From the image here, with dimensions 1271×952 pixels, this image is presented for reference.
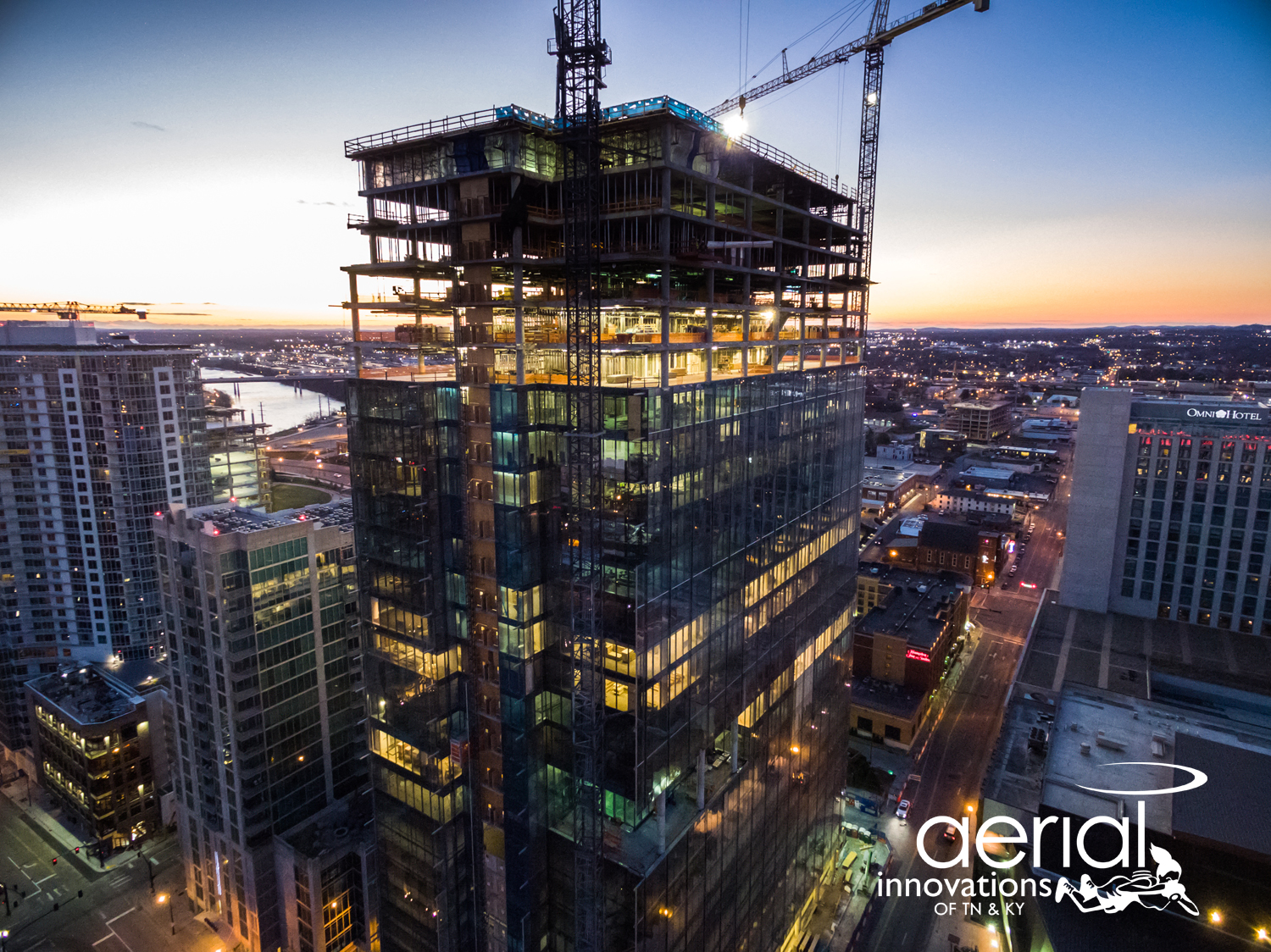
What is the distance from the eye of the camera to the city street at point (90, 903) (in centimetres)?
6575

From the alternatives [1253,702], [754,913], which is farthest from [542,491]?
[1253,702]

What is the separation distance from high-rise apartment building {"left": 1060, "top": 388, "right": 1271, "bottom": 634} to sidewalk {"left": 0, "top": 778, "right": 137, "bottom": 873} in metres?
142

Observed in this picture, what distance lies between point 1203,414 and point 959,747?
6453 centimetres

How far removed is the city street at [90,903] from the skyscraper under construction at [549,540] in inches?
1506

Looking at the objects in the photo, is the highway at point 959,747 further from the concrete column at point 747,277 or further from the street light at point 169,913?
the street light at point 169,913

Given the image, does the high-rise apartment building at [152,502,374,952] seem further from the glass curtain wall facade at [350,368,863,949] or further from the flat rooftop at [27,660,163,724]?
the glass curtain wall facade at [350,368,863,949]

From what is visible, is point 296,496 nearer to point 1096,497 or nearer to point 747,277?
point 747,277

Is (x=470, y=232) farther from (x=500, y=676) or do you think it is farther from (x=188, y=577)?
(x=188, y=577)

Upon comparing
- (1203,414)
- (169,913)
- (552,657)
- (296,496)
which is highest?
(1203,414)

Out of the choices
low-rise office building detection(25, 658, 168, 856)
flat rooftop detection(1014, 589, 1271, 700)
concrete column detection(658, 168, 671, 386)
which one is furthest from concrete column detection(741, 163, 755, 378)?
low-rise office building detection(25, 658, 168, 856)

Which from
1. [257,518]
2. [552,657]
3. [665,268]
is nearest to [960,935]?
[552,657]

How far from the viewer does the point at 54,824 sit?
271 feet

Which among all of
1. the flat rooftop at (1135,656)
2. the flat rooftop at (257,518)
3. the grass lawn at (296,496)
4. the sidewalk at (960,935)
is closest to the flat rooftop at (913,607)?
the flat rooftop at (1135,656)

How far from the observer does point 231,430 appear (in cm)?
10906
